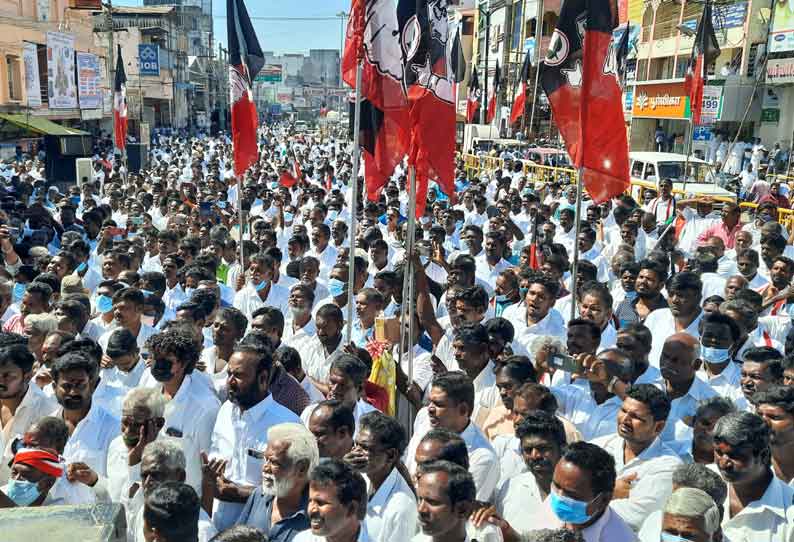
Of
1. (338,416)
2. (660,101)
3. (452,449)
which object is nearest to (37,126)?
(338,416)

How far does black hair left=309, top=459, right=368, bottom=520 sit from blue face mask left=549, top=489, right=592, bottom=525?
69 centimetres

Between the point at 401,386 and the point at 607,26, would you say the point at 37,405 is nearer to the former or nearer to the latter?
the point at 401,386

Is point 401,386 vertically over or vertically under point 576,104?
under

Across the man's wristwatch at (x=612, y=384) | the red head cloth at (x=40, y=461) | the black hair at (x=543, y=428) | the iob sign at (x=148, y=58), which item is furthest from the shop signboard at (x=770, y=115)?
the iob sign at (x=148, y=58)

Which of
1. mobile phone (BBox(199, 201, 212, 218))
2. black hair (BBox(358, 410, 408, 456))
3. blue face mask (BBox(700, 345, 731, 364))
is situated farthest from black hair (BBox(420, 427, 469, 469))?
mobile phone (BBox(199, 201, 212, 218))

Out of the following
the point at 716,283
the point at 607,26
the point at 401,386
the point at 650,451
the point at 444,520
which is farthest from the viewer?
the point at 716,283

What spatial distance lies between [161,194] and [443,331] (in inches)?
351

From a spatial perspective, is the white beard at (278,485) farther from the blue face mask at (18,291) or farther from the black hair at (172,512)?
the blue face mask at (18,291)

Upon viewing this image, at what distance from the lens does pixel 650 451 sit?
3.42 metres

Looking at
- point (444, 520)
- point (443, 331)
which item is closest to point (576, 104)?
point (443, 331)

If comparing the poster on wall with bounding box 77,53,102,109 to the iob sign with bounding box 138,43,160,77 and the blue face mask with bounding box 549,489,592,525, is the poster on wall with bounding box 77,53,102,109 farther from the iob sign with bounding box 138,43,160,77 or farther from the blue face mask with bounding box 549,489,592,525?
the blue face mask with bounding box 549,489,592,525

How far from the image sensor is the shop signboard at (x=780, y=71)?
76.3 ft

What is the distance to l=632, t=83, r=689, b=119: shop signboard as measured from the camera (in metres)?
29.6

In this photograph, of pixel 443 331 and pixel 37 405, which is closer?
pixel 37 405
